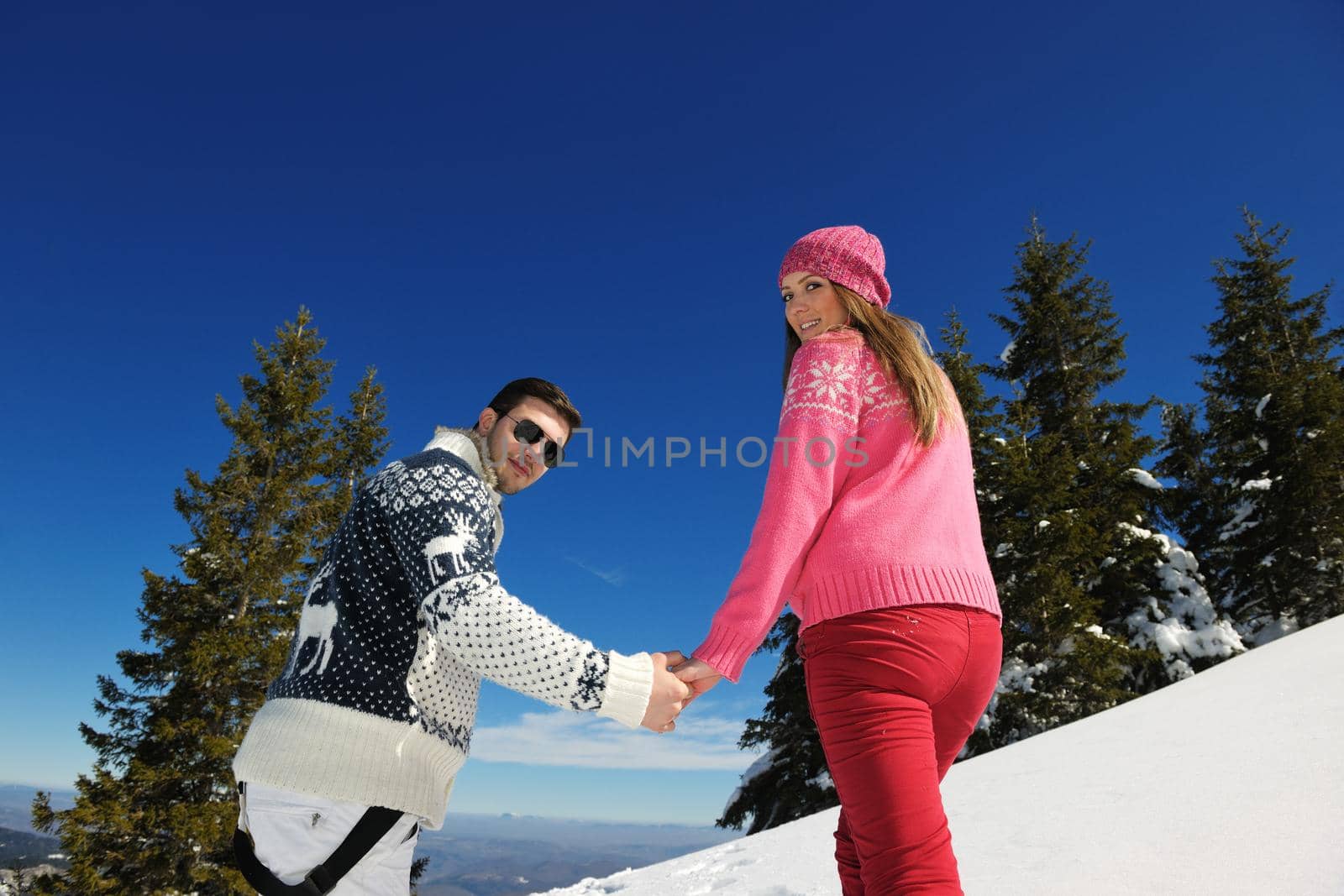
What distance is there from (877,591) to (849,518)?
0.19m

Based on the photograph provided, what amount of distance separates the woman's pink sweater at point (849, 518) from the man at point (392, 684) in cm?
33

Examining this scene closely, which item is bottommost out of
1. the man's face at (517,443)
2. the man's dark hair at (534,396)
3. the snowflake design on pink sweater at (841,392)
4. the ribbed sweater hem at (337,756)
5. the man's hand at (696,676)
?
the ribbed sweater hem at (337,756)

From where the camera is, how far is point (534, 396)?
2.29 m

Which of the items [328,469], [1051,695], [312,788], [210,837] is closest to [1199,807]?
[312,788]

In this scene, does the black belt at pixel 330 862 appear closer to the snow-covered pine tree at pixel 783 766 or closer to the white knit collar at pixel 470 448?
the white knit collar at pixel 470 448

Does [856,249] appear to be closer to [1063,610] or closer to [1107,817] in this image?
[1107,817]

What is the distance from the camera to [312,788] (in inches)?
63.7

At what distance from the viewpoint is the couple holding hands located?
1.56 meters

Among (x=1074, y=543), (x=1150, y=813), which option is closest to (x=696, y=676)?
(x=1150, y=813)

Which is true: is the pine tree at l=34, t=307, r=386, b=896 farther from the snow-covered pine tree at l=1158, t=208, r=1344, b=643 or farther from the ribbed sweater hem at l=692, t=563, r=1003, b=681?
the snow-covered pine tree at l=1158, t=208, r=1344, b=643

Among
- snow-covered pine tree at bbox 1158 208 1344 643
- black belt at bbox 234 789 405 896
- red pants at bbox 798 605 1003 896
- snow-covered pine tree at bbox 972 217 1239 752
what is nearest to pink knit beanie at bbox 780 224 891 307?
red pants at bbox 798 605 1003 896

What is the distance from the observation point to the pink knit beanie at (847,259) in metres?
2.18

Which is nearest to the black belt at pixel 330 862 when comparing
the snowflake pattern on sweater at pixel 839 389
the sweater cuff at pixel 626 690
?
the sweater cuff at pixel 626 690

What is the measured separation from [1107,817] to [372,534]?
3212 mm
